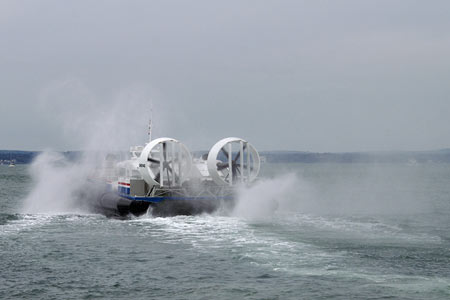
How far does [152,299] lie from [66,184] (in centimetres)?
2743

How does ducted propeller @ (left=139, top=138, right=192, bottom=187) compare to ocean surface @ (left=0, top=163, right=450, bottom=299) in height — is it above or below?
above

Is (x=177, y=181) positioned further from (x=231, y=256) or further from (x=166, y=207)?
(x=231, y=256)

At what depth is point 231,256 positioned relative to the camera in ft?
63.3

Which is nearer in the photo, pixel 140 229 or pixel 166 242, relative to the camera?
pixel 166 242

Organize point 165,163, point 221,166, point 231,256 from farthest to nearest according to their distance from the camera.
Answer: point 221,166 < point 165,163 < point 231,256

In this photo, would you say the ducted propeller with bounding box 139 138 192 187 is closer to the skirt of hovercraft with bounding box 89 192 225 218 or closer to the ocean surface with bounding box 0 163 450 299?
the skirt of hovercraft with bounding box 89 192 225 218

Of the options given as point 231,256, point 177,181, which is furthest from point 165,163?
point 231,256

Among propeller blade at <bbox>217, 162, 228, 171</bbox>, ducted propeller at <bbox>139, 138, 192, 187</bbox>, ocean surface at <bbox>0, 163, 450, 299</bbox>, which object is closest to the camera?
ocean surface at <bbox>0, 163, 450, 299</bbox>

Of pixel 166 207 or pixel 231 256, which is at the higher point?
pixel 166 207

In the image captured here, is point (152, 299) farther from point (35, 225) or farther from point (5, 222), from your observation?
point (5, 222)

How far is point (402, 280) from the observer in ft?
50.7

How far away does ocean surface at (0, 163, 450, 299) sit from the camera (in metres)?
15.2

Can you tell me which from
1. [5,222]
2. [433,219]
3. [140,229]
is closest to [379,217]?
[433,219]

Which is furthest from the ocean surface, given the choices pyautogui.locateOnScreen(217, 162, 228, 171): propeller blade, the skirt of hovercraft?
pyautogui.locateOnScreen(217, 162, 228, 171): propeller blade
